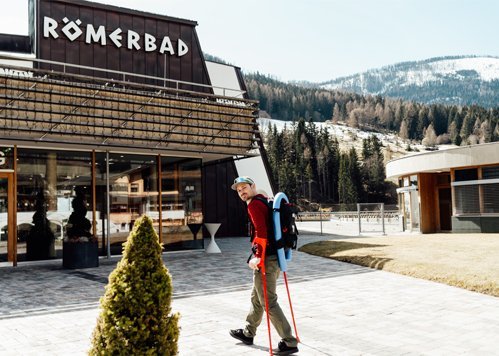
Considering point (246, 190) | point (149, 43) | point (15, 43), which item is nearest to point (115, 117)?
point (149, 43)

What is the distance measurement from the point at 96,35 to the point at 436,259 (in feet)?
51.5

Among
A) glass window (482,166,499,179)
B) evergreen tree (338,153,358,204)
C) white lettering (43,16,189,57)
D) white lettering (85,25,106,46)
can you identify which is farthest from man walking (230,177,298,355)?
evergreen tree (338,153,358,204)

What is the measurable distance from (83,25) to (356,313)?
A: 56.3 feet

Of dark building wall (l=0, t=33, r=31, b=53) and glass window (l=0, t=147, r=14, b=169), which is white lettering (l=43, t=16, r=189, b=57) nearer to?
dark building wall (l=0, t=33, r=31, b=53)

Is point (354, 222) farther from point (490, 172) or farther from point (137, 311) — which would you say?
point (137, 311)

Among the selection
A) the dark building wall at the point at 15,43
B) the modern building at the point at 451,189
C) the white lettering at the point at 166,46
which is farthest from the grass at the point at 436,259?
the dark building wall at the point at 15,43

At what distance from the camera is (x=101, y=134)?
14391 mm

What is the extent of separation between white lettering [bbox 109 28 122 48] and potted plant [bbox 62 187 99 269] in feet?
29.6

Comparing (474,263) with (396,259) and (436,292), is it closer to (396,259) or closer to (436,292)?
(396,259)

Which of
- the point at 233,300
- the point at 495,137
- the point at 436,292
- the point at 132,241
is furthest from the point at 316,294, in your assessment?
the point at 495,137

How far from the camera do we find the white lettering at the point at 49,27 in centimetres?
1902

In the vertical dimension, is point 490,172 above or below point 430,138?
below

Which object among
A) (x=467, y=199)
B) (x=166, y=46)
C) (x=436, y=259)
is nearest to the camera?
(x=436, y=259)

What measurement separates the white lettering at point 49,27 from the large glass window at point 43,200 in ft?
22.6
